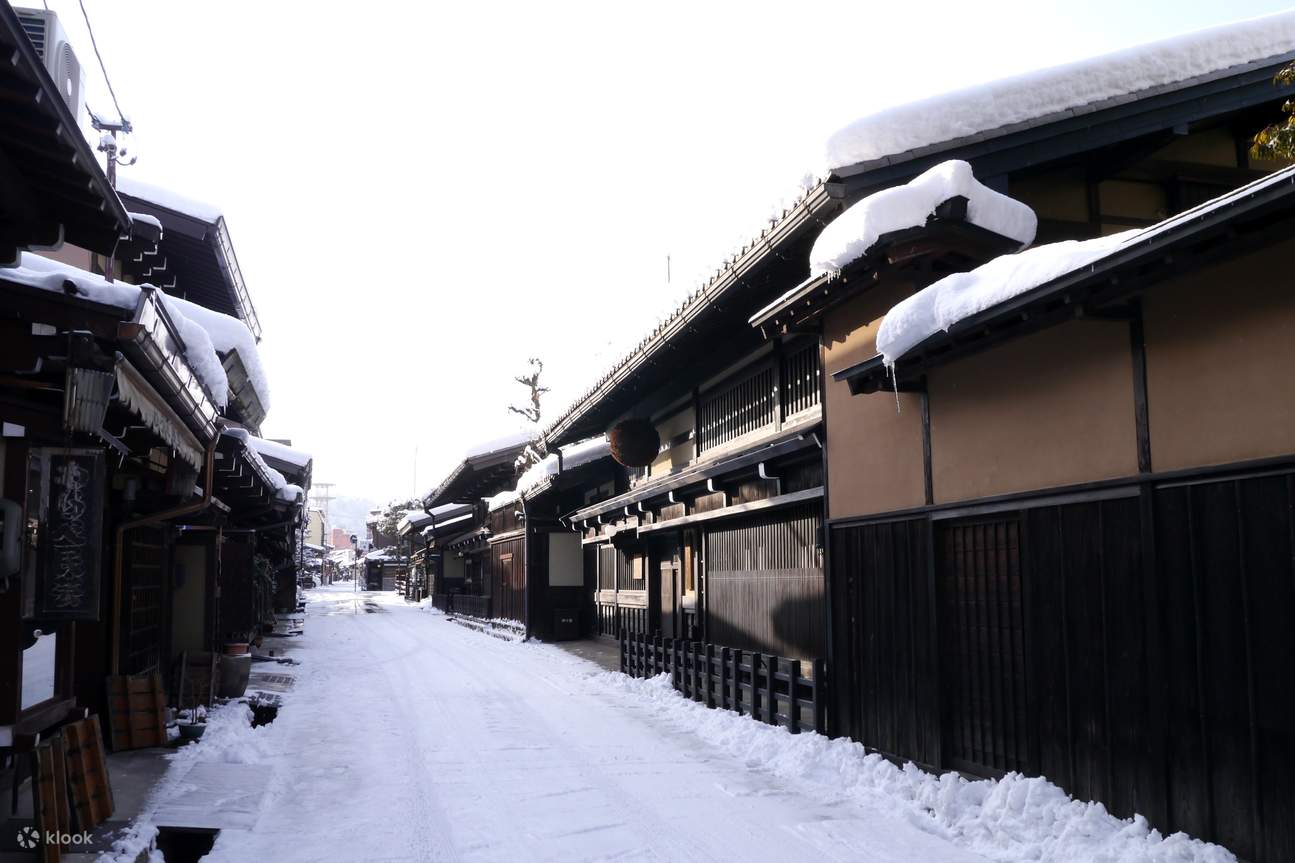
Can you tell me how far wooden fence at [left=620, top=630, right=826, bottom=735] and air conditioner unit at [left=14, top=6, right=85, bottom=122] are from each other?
10290 millimetres

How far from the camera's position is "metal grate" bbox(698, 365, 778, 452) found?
13.7m

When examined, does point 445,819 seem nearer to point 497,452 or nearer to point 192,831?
point 192,831

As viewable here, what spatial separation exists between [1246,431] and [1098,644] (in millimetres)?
1851

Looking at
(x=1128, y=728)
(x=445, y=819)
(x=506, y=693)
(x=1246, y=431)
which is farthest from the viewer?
(x=506, y=693)

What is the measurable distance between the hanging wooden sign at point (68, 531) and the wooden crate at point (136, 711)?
4.17 m

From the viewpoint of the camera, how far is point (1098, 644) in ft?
22.2

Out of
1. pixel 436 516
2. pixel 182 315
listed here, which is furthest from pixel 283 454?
pixel 436 516

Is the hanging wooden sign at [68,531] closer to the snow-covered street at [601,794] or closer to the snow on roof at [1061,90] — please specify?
the snow-covered street at [601,794]

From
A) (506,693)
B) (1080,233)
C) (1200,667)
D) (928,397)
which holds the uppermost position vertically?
(1080,233)

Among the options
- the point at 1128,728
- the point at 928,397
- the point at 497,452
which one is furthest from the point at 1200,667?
the point at 497,452

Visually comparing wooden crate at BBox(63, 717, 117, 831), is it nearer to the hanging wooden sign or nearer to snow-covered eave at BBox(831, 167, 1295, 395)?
the hanging wooden sign

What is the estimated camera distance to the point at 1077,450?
7.09 meters

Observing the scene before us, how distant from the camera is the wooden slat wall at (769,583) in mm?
11992

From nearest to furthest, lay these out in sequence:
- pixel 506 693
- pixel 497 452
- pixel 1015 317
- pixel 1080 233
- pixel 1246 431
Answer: pixel 1246 431
pixel 1015 317
pixel 1080 233
pixel 506 693
pixel 497 452
